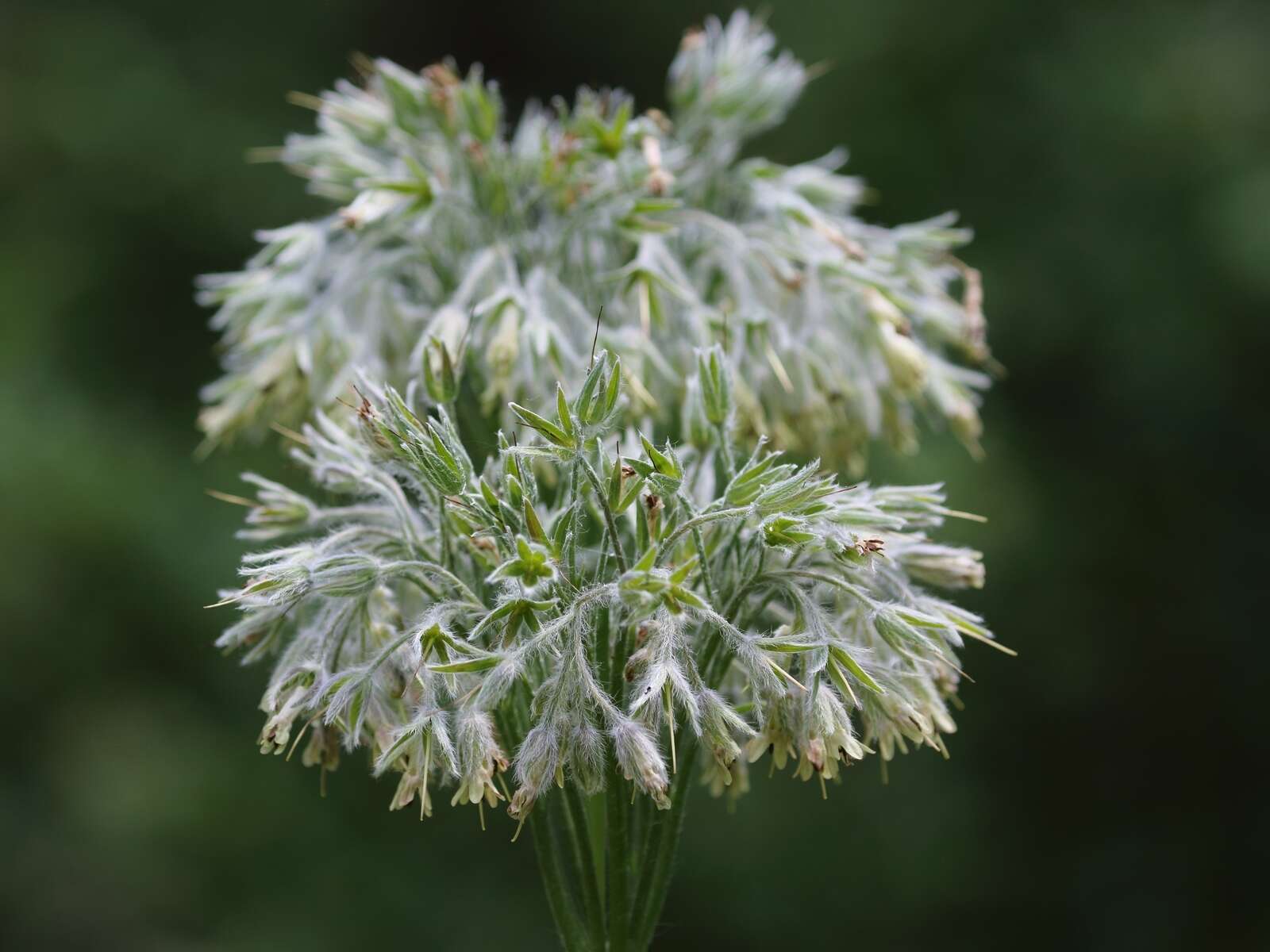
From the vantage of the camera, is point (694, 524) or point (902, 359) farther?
point (902, 359)

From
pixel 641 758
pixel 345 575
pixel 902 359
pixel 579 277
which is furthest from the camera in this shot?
pixel 579 277

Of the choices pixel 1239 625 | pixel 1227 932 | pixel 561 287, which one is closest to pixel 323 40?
pixel 561 287

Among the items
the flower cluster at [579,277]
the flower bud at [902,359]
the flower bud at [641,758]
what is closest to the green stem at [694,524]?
the flower bud at [641,758]

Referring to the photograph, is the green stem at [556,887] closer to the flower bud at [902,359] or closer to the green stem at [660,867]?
the green stem at [660,867]

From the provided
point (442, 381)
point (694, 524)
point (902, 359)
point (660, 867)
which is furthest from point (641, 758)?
point (902, 359)

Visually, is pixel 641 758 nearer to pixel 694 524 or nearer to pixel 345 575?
pixel 694 524

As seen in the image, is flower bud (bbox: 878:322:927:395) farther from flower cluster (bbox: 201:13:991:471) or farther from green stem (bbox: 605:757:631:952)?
green stem (bbox: 605:757:631:952)

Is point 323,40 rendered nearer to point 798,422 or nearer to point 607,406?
point 798,422
